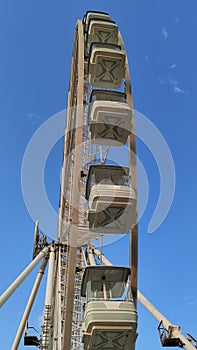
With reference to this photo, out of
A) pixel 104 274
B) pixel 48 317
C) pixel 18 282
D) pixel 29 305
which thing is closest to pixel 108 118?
pixel 104 274

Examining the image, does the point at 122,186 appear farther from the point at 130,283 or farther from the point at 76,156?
the point at 130,283

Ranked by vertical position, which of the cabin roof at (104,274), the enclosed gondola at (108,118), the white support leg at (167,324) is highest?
the enclosed gondola at (108,118)

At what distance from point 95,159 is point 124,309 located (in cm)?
460

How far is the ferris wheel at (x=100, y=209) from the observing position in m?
7.86

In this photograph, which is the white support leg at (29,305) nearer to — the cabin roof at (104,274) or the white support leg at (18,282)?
the white support leg at (18,282)

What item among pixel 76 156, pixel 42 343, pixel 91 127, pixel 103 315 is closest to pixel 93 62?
pixel 91 127

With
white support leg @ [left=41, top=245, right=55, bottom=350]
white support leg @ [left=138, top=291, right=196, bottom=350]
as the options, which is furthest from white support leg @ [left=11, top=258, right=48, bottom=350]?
white support leg @ [left=138, top=291, right=196, bottom=350]

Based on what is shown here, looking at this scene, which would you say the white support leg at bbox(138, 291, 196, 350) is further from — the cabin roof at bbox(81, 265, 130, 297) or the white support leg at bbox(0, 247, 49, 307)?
the cabin roof at bbox(81, 265, 130, 297)

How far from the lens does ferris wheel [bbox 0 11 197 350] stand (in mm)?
7859

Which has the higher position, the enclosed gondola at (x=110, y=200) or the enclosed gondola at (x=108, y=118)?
the enclosed gondola at (x=108, y=118)

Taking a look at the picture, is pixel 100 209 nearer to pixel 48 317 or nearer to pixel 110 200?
pixel 110 200

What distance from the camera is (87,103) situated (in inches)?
466

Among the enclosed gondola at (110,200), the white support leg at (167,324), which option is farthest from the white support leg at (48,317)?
the enclosed gondola at (110,200)

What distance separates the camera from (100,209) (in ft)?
29.9
